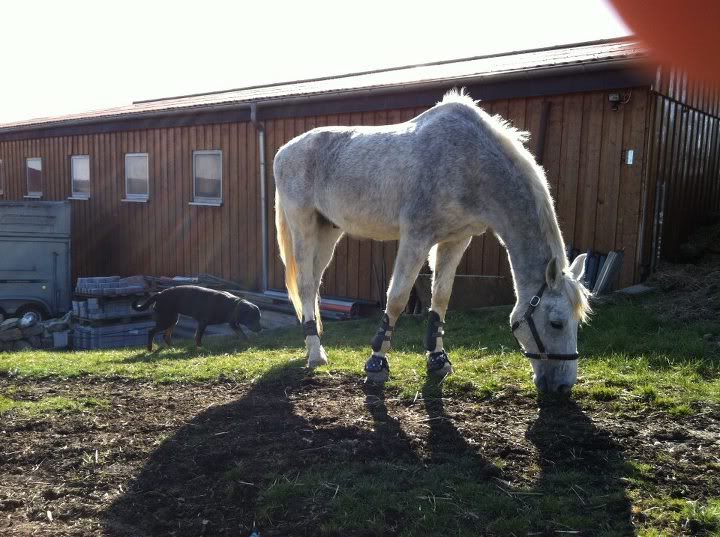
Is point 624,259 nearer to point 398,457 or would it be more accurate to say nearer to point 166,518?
point 398,457

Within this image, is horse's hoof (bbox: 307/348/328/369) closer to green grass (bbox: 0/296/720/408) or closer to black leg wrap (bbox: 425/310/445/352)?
green grass (bbox: 0/296/720/408)

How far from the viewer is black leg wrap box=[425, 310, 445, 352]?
17.7 ft

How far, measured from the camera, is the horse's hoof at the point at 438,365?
542cm

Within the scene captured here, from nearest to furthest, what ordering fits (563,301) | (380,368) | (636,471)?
(636,471) < (563,301) < (380,368)

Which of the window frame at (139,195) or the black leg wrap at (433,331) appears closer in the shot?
the black leg wrap at (433,331)

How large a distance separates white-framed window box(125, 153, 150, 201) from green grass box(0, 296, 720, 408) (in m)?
9.05

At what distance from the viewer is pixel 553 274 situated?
14.2 feet

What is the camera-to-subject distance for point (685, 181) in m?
10.6

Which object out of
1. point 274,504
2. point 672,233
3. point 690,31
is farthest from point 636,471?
point 672,233

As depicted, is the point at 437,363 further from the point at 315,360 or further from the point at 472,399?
the point at 315,360

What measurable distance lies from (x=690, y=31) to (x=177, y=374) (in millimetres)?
5180

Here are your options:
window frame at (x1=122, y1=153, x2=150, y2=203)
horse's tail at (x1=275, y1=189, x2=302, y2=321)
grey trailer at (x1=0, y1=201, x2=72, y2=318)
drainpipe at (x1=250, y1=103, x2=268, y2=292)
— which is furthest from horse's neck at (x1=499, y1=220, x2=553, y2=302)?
window frame at (x1=122, y1=153, x2=150, y2=203)

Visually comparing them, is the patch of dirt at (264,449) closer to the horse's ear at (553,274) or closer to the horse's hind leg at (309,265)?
the horse's ear at (553,274)

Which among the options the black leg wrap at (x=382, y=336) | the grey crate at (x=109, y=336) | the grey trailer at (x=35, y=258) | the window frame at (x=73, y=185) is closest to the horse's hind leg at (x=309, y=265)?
the black leg wrap at (x=382, y=336)
